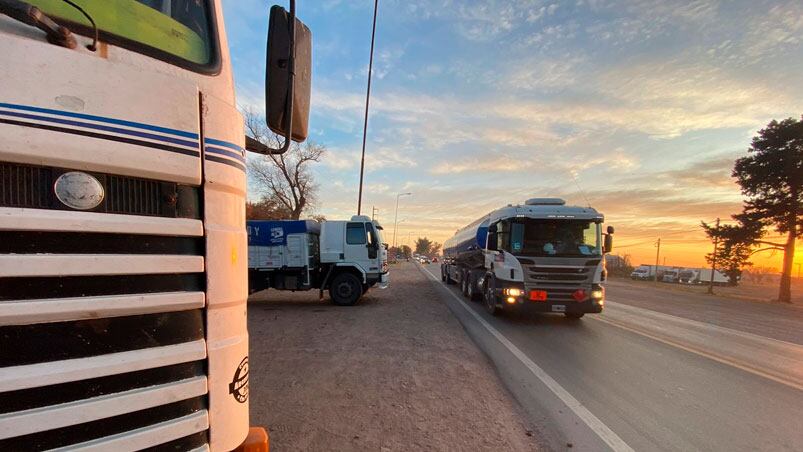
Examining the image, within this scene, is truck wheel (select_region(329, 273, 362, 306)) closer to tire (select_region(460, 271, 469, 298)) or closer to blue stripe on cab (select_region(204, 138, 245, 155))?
tire (select_region(460, 271, 469, 298))

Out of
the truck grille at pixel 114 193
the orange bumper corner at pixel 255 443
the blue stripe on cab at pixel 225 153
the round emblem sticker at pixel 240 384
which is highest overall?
the blue stripe on cab at pixel 225 153

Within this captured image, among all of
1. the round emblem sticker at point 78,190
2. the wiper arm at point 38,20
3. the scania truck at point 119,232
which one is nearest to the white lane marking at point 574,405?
the scania truck at point 119,232

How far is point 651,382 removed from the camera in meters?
5.46

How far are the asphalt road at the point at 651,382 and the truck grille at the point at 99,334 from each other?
343cm

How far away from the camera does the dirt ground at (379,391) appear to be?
3.74 metres

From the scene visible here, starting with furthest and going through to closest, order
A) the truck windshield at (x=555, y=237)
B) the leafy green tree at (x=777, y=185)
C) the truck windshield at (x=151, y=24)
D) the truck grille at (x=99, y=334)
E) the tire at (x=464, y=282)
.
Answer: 1. the leafy green tree at (x=777, y=185)
2. the tire at (x=464, y=282)
3. the truck windshield at (x=555, y=237)
4. the truck windshield at (x=151, y=24)
5. the truck grille at (x=99, y=334)

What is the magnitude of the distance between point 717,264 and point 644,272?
235 ft

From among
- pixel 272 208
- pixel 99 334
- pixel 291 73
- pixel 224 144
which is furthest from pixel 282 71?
pixel 272 208

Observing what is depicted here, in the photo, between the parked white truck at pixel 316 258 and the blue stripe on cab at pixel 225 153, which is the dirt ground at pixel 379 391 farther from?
the parked white truck at pixel 316 258

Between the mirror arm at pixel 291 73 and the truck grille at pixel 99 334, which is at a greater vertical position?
the mirror arm at pixel 291 73

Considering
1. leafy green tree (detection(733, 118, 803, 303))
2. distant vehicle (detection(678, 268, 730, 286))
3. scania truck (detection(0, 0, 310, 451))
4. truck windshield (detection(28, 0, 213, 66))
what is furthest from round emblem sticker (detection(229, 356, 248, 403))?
distant vehicle (detection(678, 268, 730, 286))

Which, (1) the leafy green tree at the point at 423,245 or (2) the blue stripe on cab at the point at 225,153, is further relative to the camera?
(1) the leafy green tree at the point at 423,245

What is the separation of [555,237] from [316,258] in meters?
7.57

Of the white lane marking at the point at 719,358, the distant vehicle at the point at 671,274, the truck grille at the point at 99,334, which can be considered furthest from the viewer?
the distant vehicle at the point at 671,274
